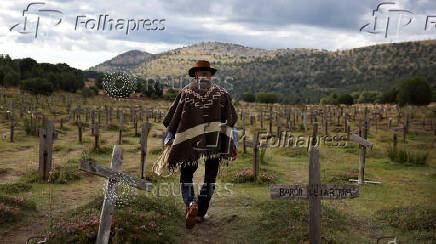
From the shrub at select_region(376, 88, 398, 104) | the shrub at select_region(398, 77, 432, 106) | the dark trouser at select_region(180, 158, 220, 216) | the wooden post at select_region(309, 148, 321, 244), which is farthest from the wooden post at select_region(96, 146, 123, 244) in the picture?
the shrub at select_region(376, 88, 398, 104)

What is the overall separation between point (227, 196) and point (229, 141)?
8.25 ft

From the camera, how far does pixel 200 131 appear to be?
5930 mm

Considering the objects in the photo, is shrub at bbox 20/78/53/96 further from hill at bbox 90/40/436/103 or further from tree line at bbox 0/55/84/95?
hill at bbox 90/40/436/103

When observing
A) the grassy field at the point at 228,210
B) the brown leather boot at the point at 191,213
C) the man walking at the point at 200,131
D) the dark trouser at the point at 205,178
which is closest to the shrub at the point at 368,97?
the grassy field at the point at 228,210

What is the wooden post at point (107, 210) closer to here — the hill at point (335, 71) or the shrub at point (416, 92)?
the shrub at point (416, 92)

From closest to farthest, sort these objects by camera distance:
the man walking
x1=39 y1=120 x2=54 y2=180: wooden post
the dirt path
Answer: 1. the dirt path
2. the man walking
3. x1=39 y1=120 x2=54 y2=180: wooden post

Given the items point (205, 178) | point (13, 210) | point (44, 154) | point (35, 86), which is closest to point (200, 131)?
point (205, 178)

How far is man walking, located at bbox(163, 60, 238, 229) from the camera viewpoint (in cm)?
589

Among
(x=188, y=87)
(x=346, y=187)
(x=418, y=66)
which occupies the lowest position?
(x=346, y=187)

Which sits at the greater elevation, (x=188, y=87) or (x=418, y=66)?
(x=418, y=66)

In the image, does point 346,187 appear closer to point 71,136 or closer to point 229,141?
point 229,141

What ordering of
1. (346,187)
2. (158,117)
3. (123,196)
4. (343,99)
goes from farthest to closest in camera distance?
(343,99), (158,117), (123,196), (346,187)

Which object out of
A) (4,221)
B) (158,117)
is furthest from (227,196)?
(158,117)

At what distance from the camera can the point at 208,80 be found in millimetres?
6160
